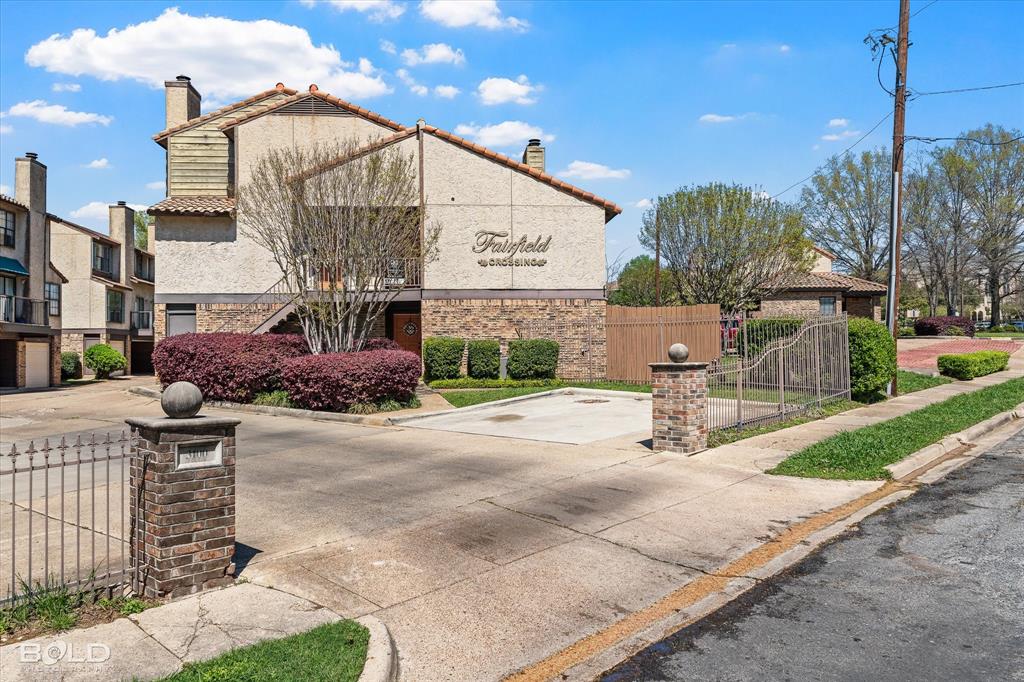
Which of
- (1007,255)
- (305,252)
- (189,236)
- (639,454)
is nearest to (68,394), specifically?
(189,236)

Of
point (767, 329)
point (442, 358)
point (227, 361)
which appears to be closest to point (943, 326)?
point (767, 329)

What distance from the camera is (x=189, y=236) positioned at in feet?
77.9

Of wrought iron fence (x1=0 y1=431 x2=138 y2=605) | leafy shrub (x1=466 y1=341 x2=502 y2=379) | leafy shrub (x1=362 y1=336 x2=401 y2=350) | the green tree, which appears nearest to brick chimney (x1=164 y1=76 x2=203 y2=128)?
leafy shrub (x1=362 y1=336 x2=401 y2=350)

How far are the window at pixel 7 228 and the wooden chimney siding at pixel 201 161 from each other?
12725 mm

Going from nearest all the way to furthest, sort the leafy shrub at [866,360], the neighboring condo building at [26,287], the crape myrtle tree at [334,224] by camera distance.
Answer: the leafy shrub at [866,360]
the crape myrtle tree at [334,224]
the neighboring condo building at [26,287]

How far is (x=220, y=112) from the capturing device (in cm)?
2627

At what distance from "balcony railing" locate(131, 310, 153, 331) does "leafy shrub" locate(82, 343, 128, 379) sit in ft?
29.5

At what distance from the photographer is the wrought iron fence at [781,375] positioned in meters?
12.2

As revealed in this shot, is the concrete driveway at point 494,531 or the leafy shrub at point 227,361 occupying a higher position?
the leafy shrub at point 227,361

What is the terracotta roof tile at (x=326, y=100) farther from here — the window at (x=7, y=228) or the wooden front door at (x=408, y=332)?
the window at (x=7, y=228)

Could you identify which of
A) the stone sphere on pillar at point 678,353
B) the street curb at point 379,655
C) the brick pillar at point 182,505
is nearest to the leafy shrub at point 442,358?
the stone sphere on pillar at point 678,353

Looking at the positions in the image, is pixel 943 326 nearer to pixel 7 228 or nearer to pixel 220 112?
pixel 220 112

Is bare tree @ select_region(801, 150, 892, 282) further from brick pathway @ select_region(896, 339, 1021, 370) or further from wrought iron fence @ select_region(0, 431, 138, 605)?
wrought iron fence @ select_region(0, 431, 138, 605)

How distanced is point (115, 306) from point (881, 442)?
4630 cm
